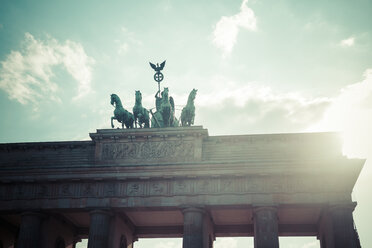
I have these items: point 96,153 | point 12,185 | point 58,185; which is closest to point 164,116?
point 96,153

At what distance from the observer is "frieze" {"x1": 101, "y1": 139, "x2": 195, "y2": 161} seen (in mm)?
35031

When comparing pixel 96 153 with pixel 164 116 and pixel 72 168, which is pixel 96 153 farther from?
pixel 164 116

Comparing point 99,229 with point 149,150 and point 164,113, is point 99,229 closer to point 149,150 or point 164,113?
point 149,150

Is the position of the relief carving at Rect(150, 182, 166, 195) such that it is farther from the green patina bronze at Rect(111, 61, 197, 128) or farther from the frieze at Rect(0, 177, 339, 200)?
the green patina bronze at Rect(111, 61, 197, 128)

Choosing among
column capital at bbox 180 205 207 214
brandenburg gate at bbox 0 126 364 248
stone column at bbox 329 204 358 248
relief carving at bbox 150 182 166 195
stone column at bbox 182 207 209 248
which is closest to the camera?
stone column at bbox 329 204 358 248

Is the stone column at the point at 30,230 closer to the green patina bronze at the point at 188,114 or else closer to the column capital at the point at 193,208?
the column capital at the point at 193,208

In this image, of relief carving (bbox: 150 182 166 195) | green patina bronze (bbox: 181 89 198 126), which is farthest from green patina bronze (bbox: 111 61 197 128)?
relief carving (bbox: 150 182 166 195)

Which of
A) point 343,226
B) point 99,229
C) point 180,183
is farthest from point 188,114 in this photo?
point 343,226

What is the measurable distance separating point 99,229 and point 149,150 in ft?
19.2

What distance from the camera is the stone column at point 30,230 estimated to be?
109ft

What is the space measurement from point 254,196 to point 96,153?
10501 millimetres

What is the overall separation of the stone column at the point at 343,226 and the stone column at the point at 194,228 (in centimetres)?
758

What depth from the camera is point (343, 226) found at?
31.6m

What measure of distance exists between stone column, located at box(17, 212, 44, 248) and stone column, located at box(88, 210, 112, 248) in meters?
3.32
